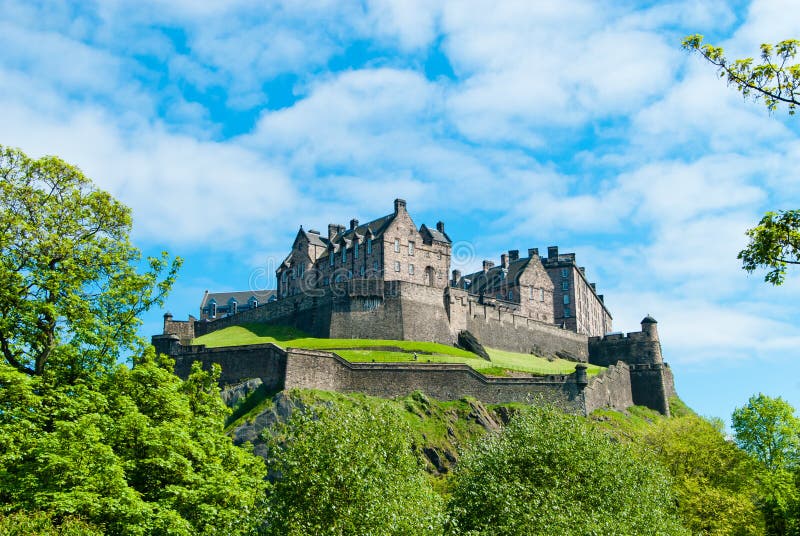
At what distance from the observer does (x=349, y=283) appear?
66.7 meters

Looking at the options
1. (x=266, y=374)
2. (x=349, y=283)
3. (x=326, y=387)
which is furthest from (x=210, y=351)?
(x=349, y=283)

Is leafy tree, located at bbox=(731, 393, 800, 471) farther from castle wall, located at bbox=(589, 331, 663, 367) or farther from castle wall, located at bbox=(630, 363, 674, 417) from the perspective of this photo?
castle wall, located at bbox=(589, 331, 663, 367)

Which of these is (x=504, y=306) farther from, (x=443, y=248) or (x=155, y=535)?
(x=155, y=535)

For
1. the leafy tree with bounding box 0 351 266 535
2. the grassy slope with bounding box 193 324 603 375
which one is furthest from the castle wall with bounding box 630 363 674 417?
the leafy tree with bounding box 0 351 266 535

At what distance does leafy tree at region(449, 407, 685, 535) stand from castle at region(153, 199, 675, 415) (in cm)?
2053

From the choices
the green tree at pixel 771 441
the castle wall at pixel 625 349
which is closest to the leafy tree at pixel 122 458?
the green tree at pixel 771 441

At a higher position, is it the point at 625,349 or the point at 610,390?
the point at 625,349

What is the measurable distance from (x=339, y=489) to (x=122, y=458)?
6.46m

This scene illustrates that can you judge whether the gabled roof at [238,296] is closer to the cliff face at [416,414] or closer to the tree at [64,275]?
the cliff face at [416,414]

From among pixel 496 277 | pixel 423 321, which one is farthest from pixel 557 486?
pixel 496 277

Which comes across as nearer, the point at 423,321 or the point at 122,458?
the point at 122,458

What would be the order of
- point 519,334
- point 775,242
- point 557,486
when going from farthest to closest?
point 519,334, point 557,486, point 775,242

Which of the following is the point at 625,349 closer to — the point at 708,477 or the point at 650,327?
the point at 650,327

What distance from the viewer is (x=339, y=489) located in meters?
23.1
